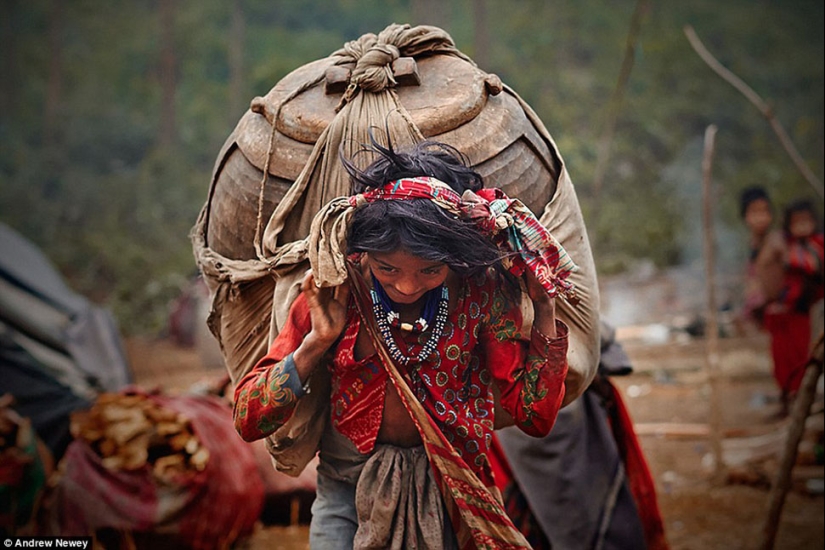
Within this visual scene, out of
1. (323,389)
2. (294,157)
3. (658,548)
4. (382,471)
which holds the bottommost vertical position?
(658,548)

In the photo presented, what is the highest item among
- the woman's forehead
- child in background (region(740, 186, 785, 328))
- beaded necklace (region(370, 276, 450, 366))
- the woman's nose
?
the woman's forehead

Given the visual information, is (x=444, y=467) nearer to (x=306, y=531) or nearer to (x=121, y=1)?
(x=306, y=531)

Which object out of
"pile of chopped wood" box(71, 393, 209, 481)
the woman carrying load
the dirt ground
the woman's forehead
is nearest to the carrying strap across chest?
the woman carrying load

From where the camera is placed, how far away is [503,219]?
2.20 metres

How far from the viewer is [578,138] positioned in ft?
44.0

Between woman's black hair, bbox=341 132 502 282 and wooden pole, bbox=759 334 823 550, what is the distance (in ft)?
6.35

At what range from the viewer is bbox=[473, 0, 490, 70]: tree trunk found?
46.1 ft

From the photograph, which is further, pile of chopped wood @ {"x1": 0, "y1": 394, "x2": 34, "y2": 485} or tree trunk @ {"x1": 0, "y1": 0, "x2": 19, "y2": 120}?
tree trunk @ {"x1": 0, "y1": 0, "x2": 19, "y2": 120}

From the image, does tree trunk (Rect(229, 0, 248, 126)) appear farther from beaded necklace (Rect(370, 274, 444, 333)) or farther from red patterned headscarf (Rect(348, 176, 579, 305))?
red patterned headscarf (Rect(348, 176, 579, 305))

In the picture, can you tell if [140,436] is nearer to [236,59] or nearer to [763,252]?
[763,252]

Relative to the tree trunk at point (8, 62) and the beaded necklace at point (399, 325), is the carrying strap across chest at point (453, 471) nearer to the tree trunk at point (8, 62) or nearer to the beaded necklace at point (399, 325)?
the beaded necklace at point (399, 325)

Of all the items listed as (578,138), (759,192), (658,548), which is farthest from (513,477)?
(578,138)

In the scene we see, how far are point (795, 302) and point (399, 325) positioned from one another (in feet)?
17.1

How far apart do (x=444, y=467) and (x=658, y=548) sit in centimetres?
182
